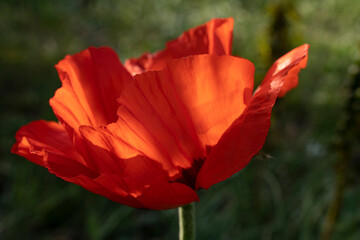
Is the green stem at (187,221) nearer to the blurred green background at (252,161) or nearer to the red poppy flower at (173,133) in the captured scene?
the red poppy flower at (173,133)

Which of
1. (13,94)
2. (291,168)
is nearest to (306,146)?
(291,168)

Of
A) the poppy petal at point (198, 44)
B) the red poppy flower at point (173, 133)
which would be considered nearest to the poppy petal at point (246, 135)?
the red poppy flower at point (173, 133)

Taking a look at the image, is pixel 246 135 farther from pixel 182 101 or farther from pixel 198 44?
pixel 198 44

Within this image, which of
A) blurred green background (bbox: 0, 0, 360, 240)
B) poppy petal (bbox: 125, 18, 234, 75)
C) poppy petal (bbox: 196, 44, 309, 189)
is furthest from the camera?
blurred green background (bbox: 0, 0, 360, 240)

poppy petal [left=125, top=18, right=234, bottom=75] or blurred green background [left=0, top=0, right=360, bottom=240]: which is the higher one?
poppy petal [left=125, top=18, right=234, bottom=75]

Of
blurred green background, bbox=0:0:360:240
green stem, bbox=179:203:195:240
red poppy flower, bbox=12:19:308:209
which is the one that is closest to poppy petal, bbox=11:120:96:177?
red poppy flower, bbox=12:19:308:209

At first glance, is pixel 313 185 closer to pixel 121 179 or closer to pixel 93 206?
pixel 93 206

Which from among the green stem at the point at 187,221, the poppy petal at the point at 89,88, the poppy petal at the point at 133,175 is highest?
the poppy petal at the point at 89,88

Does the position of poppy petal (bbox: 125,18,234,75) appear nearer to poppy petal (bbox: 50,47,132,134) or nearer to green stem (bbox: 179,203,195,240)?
poppy petal (bbox: 50,47,132,134)
